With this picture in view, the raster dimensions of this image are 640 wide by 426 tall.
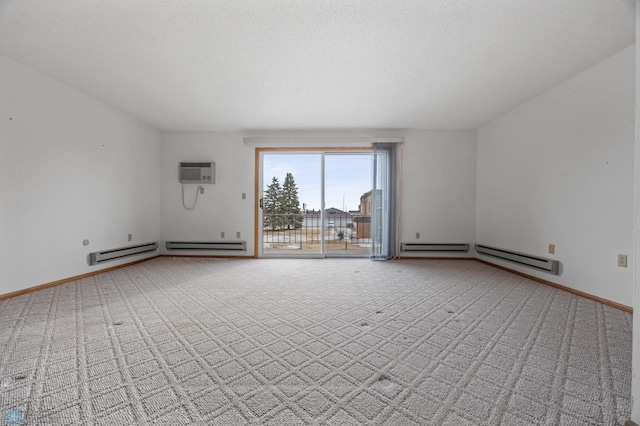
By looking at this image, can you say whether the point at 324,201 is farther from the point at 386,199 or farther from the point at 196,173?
the point at 196,173

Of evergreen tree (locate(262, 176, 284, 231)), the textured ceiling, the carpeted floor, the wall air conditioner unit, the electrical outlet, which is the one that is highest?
the textured ceiling

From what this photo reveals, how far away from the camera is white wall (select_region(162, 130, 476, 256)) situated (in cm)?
448

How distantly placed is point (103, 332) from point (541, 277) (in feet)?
14.9

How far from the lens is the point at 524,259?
10.9 ft

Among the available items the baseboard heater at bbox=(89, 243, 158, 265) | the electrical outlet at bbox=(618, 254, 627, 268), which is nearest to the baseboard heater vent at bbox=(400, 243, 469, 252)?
the electrical outlet at bbox=(618, 254, 627, 268)

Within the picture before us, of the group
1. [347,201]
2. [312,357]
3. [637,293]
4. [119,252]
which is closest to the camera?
[637,293]

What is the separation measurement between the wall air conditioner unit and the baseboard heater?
4.18 ft

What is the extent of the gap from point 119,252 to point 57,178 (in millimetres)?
1277

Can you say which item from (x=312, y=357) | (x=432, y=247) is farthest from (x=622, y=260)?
(x=312, y=357)

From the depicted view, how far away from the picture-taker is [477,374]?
1366mm

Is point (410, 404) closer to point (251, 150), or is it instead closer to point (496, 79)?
point (496, 79)

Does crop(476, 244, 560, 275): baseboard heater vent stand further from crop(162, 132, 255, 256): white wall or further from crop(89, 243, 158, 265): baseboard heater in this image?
crop(89, 243, 158, 265): baseboard heater

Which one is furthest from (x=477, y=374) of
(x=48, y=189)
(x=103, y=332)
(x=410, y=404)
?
(x=48, y=189)

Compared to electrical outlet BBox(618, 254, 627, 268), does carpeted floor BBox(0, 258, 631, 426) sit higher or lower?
lower
